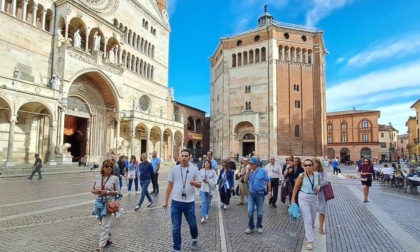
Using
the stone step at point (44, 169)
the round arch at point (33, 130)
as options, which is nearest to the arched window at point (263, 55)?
the stone step at point (44, 169)

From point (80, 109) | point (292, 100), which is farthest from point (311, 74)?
point (80, 109)

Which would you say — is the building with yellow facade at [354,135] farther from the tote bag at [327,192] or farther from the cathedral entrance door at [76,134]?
the tote bag at [327,192]

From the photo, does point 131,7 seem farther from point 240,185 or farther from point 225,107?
point 240,185

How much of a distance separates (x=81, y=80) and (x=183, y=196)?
81.3ft

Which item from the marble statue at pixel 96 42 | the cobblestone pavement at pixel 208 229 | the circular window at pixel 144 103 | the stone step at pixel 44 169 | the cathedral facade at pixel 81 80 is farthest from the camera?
the circular window at pixel 144 103

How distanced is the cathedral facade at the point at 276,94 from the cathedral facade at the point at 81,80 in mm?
9929

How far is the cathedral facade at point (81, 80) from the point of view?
20.4 meters

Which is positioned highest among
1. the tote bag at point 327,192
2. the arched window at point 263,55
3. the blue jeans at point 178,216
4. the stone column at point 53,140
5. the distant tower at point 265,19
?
the distant tower at point 265,19

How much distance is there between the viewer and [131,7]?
3281cm

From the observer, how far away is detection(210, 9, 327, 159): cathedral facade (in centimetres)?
3934

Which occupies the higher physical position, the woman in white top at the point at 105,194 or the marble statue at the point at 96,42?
the marble statue at the point at 96,42

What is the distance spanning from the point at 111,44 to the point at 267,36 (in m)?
22.5

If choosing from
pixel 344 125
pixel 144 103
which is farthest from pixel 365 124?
pixel 144 103

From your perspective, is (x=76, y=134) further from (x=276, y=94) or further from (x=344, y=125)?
(x=344, y=125)
